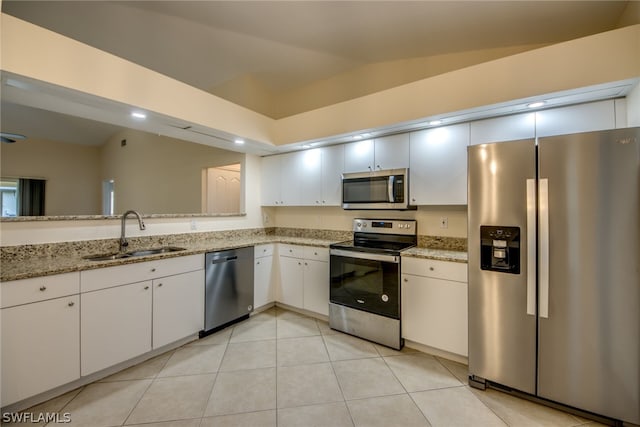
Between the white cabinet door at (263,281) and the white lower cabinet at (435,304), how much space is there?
1.71 metres

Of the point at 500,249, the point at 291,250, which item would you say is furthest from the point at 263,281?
the point at 500,249

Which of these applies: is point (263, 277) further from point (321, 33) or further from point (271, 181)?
point (321, 33)

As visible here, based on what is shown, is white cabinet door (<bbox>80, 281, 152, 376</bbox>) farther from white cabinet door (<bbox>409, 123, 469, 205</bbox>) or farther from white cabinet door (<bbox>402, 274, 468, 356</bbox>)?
white cabinet door (<bbox>409, 123, 469, 205</bbox>)

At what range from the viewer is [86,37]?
286 centimetres

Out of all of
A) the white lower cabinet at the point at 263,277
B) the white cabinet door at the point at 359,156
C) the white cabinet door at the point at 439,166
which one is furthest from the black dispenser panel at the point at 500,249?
the white lower cabinet at the point at 263,277

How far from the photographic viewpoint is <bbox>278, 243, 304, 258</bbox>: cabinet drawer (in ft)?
10.4

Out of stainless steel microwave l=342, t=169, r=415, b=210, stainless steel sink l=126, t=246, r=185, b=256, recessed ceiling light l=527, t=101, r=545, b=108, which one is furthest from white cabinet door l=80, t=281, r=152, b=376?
recessed ceiling light l=527, t=101, r=545, b=108

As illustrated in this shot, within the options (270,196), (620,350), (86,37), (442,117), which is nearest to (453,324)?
(620,350)

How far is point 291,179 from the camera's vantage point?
358 cm

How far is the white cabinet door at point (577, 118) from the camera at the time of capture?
1903 mm

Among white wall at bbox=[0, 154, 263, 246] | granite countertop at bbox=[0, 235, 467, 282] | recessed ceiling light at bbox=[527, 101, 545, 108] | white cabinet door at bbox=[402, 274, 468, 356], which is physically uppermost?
recessed ceiling light at bbox=[527, 101, 545, 108]

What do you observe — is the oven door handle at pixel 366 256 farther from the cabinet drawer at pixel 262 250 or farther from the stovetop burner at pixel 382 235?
the cabinet drawer at pixel 262 250

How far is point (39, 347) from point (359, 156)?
120 inches

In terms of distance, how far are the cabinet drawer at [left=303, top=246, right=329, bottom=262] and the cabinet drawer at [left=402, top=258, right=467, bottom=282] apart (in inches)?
36.2
